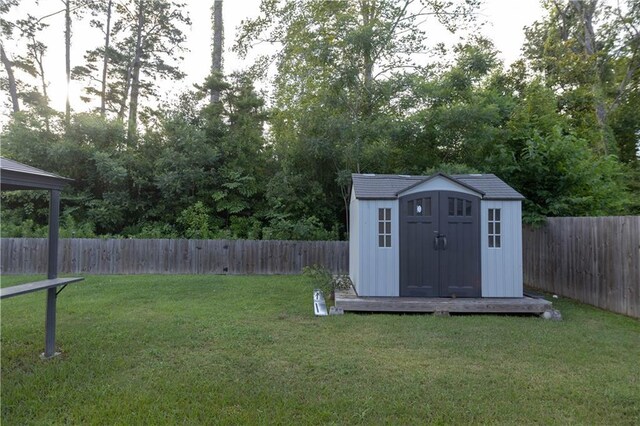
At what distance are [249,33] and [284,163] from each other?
18.4ft

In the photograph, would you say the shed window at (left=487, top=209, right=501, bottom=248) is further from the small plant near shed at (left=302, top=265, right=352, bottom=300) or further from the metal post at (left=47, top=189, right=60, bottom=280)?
the metal post at (left=47, top=189, right=60, bottom=280)

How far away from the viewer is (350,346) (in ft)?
14.8

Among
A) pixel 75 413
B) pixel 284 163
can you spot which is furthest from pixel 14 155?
pixel 75 413

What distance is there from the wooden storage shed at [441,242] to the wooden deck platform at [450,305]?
311mm

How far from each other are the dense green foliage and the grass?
5015mm

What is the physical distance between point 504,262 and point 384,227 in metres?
2.12

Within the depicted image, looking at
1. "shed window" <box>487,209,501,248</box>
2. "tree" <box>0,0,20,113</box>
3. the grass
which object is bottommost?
the grass

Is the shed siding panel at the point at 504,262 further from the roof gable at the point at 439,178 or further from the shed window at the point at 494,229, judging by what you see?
the roof gable at the point at 439,178

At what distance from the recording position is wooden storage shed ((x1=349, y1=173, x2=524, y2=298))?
261 inches

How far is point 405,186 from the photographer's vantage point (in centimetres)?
705

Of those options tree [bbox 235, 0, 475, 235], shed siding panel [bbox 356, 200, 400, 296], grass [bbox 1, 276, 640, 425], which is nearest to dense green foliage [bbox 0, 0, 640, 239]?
tree [bbox 235, 0, 475, 235]

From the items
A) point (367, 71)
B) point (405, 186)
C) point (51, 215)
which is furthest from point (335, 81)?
point (51, 215)

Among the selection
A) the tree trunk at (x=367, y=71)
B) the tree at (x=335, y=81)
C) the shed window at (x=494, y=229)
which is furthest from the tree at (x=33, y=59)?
the shed window at (x=494, y=229)

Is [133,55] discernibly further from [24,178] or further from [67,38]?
[24,178]
